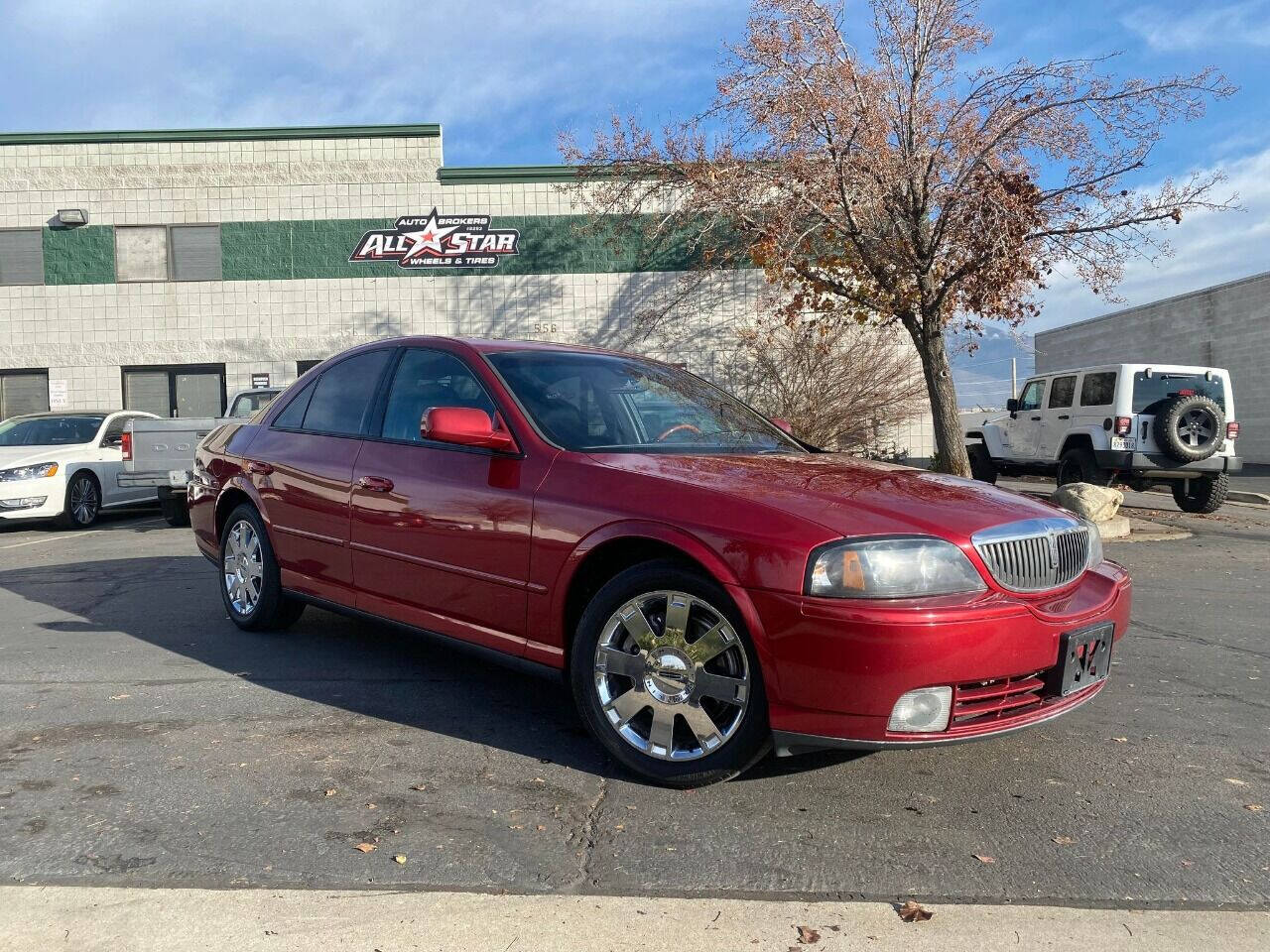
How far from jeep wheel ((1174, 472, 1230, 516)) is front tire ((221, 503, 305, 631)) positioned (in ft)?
39.6

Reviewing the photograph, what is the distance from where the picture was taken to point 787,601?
123 inches

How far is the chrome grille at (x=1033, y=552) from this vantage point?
327cm

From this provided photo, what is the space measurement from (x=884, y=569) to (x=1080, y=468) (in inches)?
481

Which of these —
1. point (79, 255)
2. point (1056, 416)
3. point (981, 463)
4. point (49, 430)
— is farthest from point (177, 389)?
point (1056, 416)

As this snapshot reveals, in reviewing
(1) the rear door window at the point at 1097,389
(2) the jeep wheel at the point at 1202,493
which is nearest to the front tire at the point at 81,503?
(1) the rear door window at the point at 1097,389

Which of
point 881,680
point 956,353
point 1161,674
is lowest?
point 1161,674

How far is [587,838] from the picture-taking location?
10.2ft

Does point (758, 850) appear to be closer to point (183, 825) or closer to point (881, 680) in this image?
point (881, 680)

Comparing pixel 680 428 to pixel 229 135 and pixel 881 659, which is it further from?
pixel 229 135

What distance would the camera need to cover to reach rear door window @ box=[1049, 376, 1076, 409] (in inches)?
573

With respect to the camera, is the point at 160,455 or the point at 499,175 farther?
the point at 499,175

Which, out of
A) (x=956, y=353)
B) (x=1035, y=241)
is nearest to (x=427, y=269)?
(x=956, y=353)

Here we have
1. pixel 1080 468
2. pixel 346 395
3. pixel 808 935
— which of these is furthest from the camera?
pixel 1080 468

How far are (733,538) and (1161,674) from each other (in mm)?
3046
